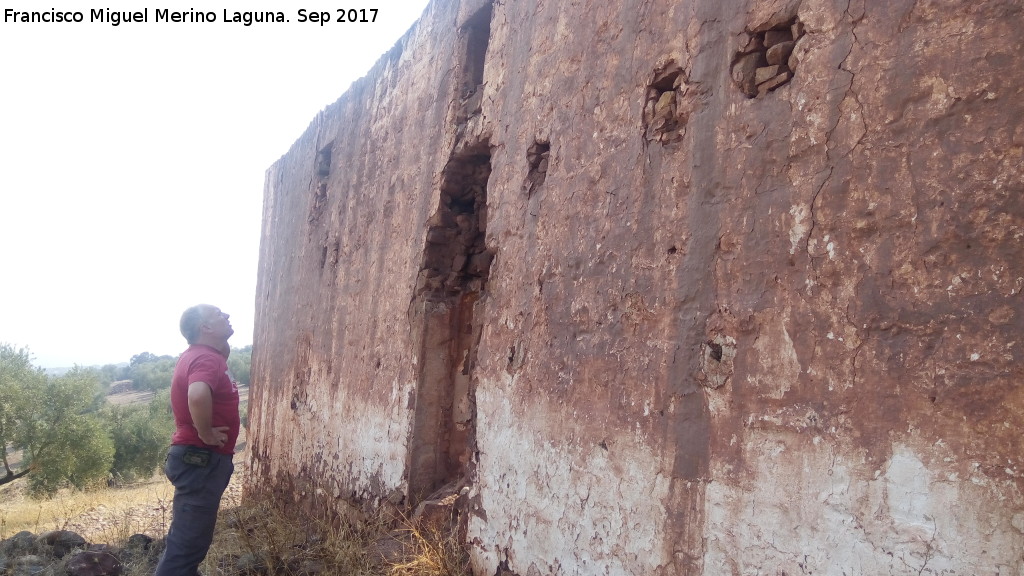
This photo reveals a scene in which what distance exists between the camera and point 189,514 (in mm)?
3275

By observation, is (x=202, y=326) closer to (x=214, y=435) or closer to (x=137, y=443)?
(x=214, y=435)

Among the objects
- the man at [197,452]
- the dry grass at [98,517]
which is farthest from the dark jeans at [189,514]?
the dry grass at [98,517]

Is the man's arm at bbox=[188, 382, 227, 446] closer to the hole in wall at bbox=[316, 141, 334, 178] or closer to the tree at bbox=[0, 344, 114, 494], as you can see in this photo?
the hole in wall at bbox=[316, 141, 334, 178]

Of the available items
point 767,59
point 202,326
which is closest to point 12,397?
point 202,326

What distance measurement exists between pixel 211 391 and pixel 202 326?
0.39m

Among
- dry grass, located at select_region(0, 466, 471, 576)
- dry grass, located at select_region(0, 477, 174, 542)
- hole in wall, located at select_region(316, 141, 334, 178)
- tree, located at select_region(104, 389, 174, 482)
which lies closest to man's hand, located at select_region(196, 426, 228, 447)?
dry grass, located at select_region(0, 466, 471, 576)

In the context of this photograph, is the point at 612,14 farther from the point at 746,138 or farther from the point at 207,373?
the point at 207,373

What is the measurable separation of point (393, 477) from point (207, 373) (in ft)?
5.30

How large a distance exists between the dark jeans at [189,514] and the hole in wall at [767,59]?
296cm

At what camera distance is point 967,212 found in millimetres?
1863

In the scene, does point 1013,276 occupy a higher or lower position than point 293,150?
lower

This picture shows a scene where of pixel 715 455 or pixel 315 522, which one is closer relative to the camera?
pixel 715 455

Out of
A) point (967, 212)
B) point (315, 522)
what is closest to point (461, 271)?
point (315, 522)

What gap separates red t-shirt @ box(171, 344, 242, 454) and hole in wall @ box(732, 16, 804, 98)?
2.74m
